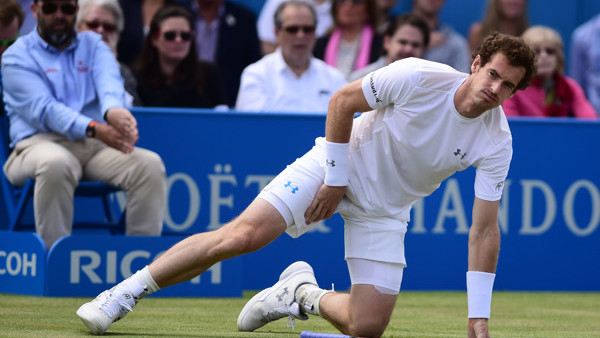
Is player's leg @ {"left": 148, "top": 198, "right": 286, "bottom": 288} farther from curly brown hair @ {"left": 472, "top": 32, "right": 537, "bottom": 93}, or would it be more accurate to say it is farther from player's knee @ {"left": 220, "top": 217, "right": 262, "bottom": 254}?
curly brown hair @ {"left": 472, "top": 32, "right": 537, "bottom": 93}

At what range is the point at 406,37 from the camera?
316 inches

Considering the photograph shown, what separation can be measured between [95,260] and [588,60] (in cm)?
533

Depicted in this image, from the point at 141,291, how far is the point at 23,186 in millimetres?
2226

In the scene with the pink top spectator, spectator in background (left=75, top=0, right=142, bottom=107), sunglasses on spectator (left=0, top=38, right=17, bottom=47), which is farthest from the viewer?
the pink top spectator

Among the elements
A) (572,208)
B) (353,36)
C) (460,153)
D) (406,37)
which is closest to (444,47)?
(353,36)

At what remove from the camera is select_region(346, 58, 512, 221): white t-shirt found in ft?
15.5

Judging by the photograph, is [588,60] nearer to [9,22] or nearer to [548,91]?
[548,91]

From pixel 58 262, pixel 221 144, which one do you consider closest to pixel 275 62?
pixel 221 144

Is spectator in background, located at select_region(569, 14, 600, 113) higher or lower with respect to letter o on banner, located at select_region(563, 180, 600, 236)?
higher

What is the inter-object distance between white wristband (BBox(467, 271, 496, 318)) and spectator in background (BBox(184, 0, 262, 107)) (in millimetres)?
4650

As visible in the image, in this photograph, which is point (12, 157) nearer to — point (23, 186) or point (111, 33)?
point (23, 186)

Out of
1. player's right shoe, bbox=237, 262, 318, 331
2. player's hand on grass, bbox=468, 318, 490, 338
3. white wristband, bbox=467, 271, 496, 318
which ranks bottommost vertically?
player's right shoe, bbox=237, 262, 318, 331

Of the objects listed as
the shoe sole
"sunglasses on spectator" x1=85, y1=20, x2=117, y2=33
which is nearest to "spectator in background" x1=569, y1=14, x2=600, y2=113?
"sunglasses on spectator" x1=85, y1=20, x2=117, y2=33

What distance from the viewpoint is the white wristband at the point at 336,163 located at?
4.75 m
